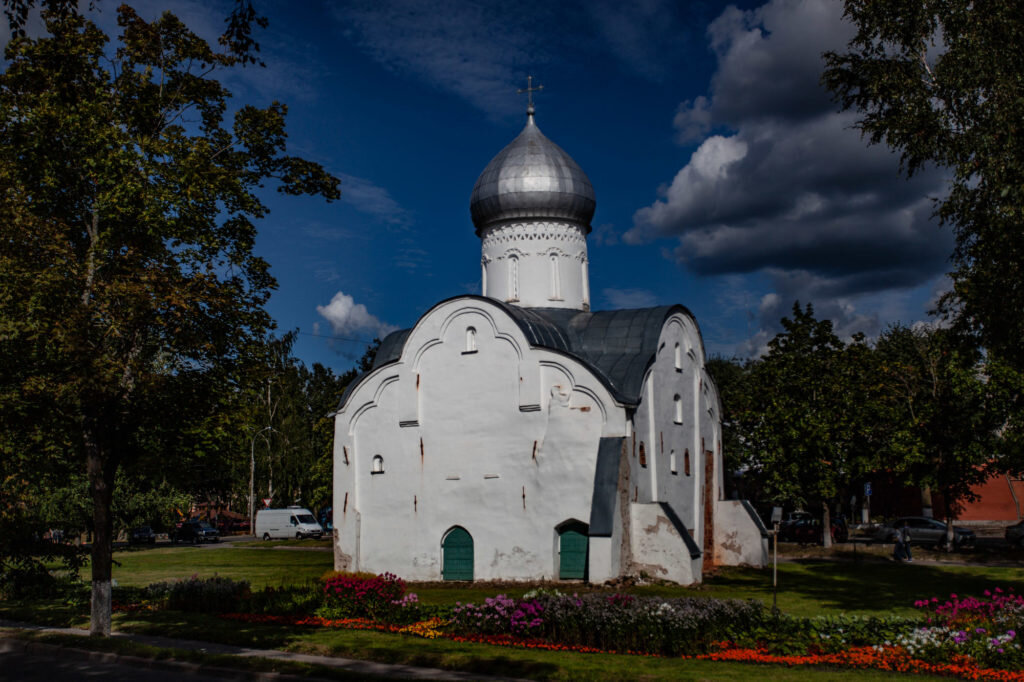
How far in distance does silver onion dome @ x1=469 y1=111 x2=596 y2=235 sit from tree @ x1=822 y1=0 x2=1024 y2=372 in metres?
10.9

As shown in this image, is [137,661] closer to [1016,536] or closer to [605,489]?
[605,489]

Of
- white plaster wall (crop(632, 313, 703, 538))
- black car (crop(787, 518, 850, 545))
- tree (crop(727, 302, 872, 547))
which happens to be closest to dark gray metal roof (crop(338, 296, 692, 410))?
white plaster wall (crop(632, 313, 703, 538))

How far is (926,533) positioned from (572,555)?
19.6m

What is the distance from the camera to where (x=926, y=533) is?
3391 centimetres

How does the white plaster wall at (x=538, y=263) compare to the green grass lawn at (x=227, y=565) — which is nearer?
the green grass lawn at (x=227, y=565)

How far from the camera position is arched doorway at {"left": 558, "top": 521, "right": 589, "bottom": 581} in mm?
20734

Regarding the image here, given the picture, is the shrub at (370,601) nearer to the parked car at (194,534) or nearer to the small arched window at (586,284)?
the small arched window at (586,284)

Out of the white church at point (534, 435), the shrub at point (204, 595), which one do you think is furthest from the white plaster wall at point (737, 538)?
the shrub at point (204, 595)

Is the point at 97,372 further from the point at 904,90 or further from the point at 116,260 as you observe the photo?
the point at 904,90

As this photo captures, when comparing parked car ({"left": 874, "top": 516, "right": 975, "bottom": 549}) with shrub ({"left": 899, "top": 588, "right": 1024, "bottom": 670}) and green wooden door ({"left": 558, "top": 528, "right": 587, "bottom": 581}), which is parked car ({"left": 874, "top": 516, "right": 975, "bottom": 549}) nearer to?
green wooden door ({"left": 558, "top": 528, "right": 587, "bottom": 581})

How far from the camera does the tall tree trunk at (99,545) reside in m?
12.9

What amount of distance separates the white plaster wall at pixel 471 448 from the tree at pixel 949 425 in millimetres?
13684

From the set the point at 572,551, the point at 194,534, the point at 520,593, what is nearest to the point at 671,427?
the point at 572,551

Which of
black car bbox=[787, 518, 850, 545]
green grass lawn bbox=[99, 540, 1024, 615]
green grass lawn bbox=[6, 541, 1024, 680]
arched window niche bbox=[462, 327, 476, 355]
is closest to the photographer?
green grass lawn bbox=[6, 541, 1024, 680]
